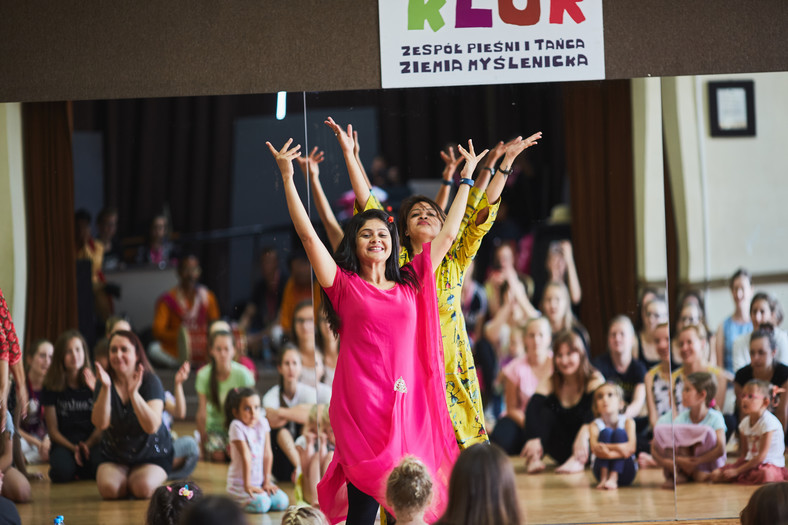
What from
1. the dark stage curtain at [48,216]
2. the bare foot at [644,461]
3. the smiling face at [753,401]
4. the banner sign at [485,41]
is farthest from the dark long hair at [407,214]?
the smiling face at [753,401]

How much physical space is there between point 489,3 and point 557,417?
2000mm

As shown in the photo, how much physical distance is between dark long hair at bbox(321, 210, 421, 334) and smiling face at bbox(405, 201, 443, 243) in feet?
1.38

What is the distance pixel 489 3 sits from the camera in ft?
14.6

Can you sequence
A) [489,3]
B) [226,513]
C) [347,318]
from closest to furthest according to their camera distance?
[226,513], [347,318], [489,3]

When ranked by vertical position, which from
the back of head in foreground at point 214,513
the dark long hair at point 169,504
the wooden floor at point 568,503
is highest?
the back of head in foreground at point 214,513

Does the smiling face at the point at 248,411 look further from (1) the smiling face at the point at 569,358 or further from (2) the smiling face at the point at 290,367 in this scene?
(1) the smiling face at the point at 569,358

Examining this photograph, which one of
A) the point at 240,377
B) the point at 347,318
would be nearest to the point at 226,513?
the point at 347,318

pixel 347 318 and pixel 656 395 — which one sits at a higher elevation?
pixel 347 318

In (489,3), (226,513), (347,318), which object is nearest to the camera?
(226,513)

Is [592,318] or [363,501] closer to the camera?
[363,501]

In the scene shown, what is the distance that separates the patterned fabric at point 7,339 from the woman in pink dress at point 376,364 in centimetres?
188

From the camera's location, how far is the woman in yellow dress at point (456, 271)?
3.78m

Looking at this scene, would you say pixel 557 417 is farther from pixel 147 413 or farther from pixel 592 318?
pixel 147 413

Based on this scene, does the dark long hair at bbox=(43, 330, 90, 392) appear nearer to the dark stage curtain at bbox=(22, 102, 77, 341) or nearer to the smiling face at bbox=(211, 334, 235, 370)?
the dark stage curtain at bbox=(22, 102, 77, 341)
